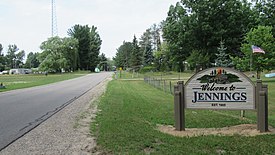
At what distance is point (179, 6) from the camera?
53.4 m

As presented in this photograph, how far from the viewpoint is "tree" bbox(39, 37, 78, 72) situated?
87.9 meters

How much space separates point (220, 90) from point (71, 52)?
304 ft

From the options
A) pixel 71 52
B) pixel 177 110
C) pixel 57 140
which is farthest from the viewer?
pixel 71 52

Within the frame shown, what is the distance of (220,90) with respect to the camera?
7379 mm

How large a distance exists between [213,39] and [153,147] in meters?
44.9

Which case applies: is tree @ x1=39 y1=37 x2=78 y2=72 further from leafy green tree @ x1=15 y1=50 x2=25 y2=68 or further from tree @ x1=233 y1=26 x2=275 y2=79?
leafy green tree @ x1=15 y1=50 x2=25 y2=68

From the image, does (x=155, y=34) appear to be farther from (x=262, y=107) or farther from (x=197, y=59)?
(x=262, y=107)

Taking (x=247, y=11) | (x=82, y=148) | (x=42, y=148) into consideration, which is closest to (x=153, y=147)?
(x=82, y=148)

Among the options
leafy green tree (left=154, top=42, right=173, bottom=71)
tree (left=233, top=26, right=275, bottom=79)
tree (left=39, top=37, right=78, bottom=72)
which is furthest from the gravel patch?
tree (left=39, top=37, right=78, bottom=72)

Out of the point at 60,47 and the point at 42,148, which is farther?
the point at 60,47

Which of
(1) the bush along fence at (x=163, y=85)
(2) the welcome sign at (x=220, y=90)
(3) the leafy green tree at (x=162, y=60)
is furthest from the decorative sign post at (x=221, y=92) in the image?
(3) the leafy green tree at (x=162, y=60)

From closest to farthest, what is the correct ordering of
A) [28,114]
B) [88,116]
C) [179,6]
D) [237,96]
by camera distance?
[237,96]
[88,116]
[28,114]
[179,6]

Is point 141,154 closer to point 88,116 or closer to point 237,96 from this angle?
point 237,96

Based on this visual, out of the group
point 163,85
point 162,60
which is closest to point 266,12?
point 163,85
